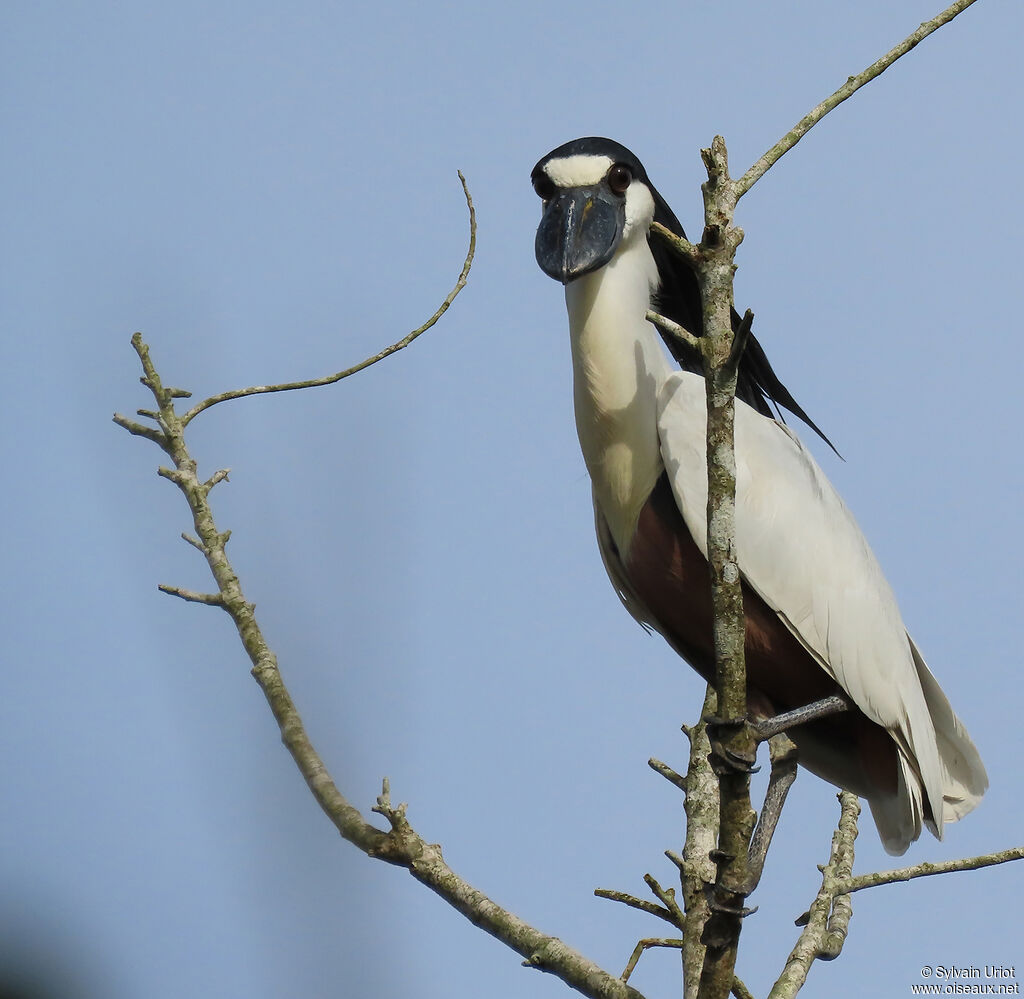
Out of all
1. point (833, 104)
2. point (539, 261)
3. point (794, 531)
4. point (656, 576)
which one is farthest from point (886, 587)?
point (833, 104)

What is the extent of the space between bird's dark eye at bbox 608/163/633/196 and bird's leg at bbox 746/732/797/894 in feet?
6.39

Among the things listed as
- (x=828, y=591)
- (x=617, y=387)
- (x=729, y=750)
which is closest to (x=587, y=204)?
(x=617, y=387)

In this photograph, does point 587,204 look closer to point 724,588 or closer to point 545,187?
point 545,187

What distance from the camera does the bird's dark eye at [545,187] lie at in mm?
4656

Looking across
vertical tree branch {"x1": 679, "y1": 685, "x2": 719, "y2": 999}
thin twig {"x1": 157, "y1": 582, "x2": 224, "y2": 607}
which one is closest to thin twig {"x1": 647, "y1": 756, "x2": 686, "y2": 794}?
vertical tree branch {"x1": 679, "y1": 685, "x2": 719, "y2": 999}

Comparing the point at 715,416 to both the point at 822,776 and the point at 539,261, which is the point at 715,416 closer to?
the point at 539,261

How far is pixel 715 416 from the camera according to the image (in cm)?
300

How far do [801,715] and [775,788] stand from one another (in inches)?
22.9

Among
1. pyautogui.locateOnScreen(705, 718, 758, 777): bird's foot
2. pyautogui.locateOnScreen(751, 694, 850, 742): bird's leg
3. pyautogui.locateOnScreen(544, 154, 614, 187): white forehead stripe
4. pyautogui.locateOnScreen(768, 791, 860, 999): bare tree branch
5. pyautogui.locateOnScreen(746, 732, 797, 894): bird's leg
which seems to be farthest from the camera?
pyautogui.locateOnScreen(544, 154, 614, 187): white forehead stripe

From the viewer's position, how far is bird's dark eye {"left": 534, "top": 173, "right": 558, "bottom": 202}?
466 centimetres

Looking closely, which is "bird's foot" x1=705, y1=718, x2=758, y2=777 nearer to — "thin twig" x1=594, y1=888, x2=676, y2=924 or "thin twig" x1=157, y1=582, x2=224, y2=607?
"thin twig" x1=594, y1=888, x2=676, y2=924

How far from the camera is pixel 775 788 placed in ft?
14.3

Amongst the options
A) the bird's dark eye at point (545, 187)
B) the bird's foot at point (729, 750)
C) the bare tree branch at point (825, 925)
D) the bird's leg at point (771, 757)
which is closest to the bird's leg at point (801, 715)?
the bird's leg at point (771, 757)

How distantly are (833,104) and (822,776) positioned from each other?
7.99 feet
